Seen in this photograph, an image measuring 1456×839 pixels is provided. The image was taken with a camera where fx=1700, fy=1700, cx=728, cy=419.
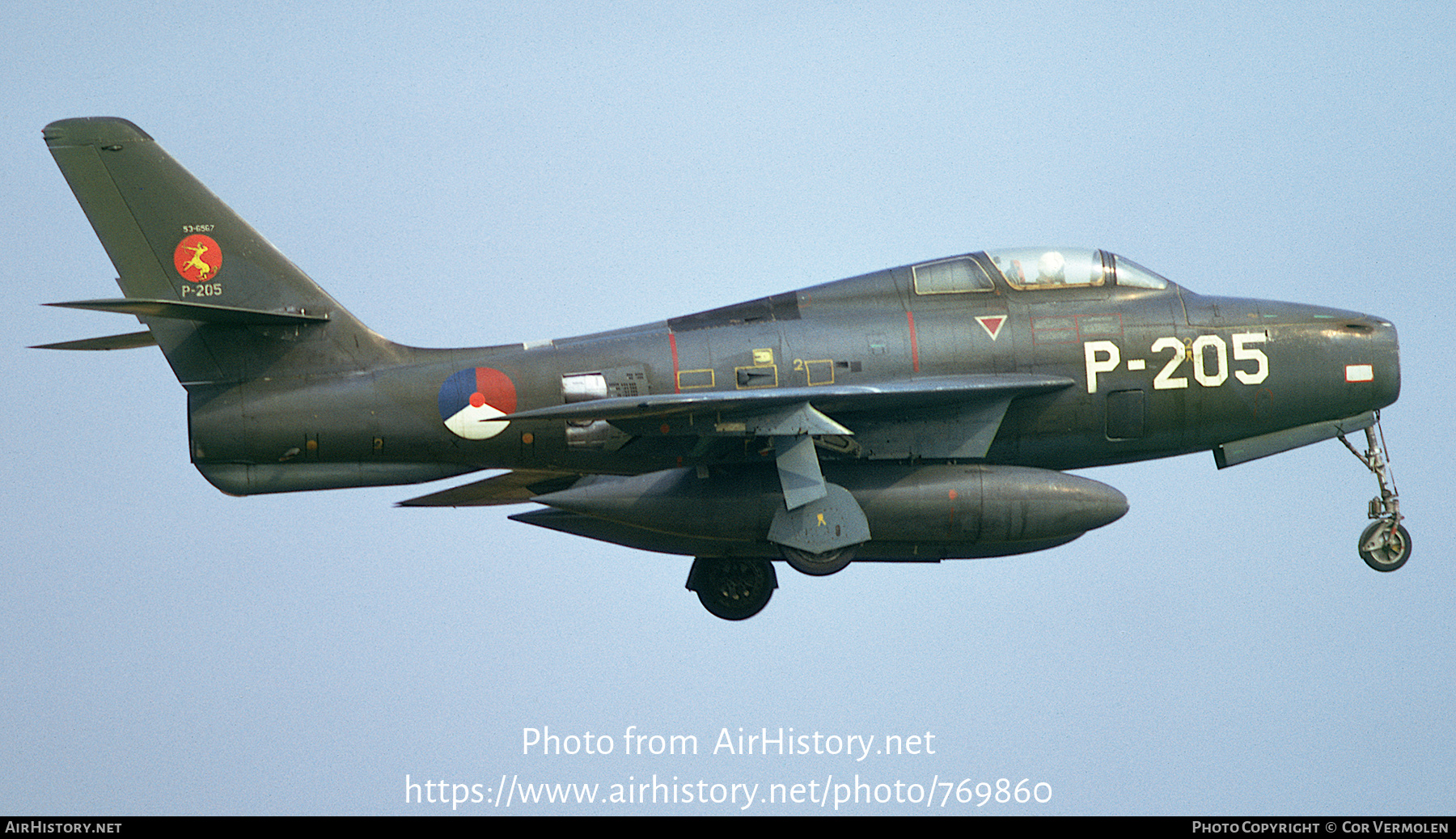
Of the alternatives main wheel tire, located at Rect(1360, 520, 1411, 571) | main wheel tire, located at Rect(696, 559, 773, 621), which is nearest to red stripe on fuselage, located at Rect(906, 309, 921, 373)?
main wheel tire, located at Rect(696, 559, 773, 621)

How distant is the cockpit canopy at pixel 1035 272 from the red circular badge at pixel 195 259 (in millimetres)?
6956

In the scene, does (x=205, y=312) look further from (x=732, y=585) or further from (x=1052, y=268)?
(x=1052, y=268)

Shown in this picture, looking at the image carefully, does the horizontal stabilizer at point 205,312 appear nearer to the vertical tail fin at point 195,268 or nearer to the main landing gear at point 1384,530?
the vertical tail fin at point 195,268

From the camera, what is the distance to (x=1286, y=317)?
55.6 feet

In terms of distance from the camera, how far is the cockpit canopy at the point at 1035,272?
55.6ft

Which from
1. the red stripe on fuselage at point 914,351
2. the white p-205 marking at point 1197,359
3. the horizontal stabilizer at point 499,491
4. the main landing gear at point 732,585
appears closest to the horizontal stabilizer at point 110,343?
the horizontal stabilizer at point 499,491

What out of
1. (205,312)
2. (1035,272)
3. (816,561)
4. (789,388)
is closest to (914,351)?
(789,388)

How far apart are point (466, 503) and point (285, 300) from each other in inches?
118

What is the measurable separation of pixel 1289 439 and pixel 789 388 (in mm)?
5202

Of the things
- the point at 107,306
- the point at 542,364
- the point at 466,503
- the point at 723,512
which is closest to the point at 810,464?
the point at 723,512

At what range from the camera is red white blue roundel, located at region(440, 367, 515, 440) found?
1627cm

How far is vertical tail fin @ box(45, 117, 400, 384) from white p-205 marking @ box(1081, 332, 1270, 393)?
6.95m

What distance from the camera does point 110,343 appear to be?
17672 millimetres

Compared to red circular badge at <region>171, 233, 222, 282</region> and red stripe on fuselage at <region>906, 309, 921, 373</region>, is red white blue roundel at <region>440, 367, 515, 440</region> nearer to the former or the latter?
red circular badge at <region>171, 233, 222, 282</region>
